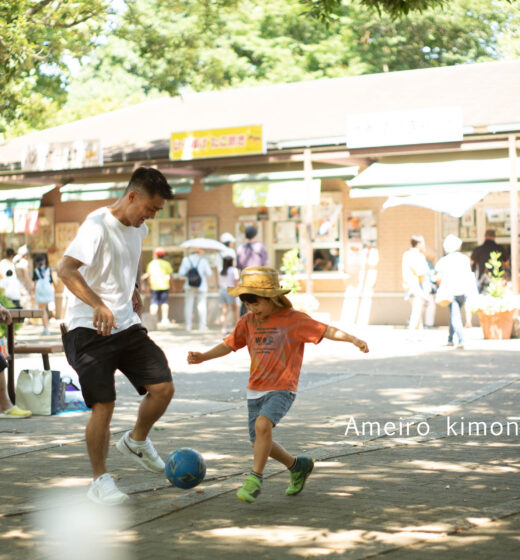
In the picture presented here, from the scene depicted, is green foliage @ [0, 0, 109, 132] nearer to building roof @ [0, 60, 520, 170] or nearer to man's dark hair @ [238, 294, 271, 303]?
building roof @ [0, 60, 520, 170]

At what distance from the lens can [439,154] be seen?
66.4ft

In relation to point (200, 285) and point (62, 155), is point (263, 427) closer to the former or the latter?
point (200, 285)

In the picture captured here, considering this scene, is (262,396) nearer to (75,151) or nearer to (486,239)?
(486,239)

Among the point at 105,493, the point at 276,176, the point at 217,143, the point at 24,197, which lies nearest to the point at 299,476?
the point at 105,493

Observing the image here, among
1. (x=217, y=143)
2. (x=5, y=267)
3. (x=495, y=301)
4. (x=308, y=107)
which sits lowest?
(x=495, y=301)

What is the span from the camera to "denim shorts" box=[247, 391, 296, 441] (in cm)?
562

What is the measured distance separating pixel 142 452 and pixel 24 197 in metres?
19.0

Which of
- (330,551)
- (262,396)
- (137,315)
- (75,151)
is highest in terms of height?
(75,151)

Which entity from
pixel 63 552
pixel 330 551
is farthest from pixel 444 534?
pixel 63 552

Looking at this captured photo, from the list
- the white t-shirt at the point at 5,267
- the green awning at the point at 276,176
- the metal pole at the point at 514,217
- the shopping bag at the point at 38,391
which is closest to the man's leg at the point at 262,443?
the shopping bag at the point at 38,391

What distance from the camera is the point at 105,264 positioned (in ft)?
18.9

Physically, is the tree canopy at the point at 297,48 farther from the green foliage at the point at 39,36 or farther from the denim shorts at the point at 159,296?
the green foliage at the point at 39,36

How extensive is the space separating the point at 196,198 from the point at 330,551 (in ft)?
64.7

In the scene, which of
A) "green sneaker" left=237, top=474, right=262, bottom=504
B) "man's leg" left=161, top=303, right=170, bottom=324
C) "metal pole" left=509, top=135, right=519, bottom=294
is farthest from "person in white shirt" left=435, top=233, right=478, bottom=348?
"green sneaker" left=237, top=474, right=262, bottom=504
